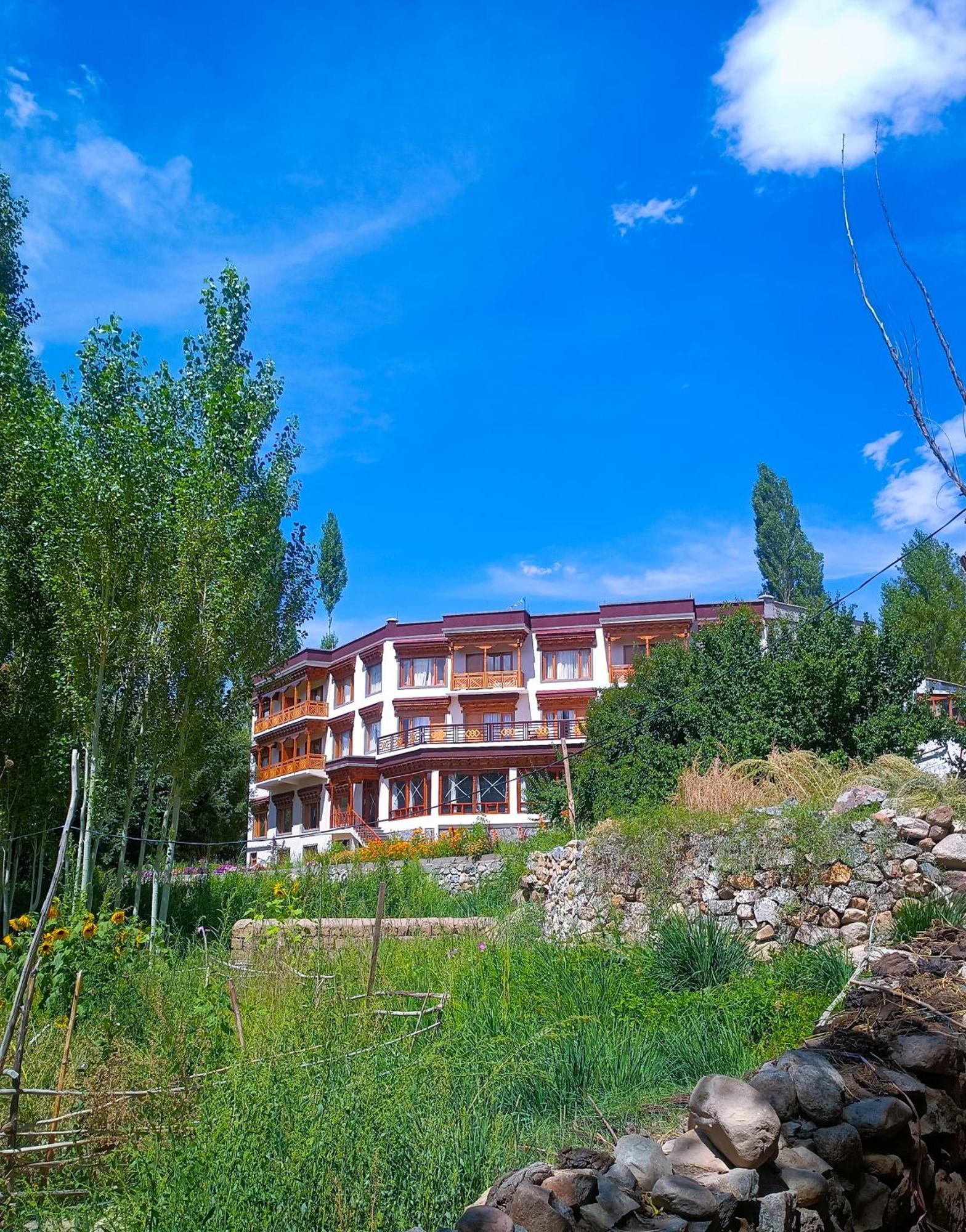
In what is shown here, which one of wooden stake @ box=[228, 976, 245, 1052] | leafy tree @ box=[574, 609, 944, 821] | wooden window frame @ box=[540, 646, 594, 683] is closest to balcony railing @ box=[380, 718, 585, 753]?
wooden window frame @ box=[540, 646, 594, 683]

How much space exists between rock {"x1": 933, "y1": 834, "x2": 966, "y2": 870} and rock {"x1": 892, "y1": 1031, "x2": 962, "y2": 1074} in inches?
156

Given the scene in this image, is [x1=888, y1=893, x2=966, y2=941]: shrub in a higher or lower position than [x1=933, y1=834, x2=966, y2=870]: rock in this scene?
lower

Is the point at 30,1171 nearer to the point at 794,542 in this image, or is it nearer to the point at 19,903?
the point at 19,903

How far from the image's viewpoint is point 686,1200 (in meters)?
3.14

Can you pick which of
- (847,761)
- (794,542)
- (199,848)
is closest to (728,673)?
(847,761)

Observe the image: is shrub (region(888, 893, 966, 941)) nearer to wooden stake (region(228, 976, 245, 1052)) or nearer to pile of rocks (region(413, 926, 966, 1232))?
pile of rocks (region(413, 926, 966, 1232))

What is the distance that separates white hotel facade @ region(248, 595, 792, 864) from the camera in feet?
119

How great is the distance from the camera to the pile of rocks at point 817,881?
329 inches

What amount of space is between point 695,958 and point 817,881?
2289 mm

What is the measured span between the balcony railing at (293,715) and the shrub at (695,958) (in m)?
37.3

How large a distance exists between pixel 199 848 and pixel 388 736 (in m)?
8.51

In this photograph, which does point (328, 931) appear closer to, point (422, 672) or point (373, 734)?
point (422, 672)

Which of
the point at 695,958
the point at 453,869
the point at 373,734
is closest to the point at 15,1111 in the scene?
the point at 695,958

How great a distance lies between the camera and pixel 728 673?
19141 millimetres
